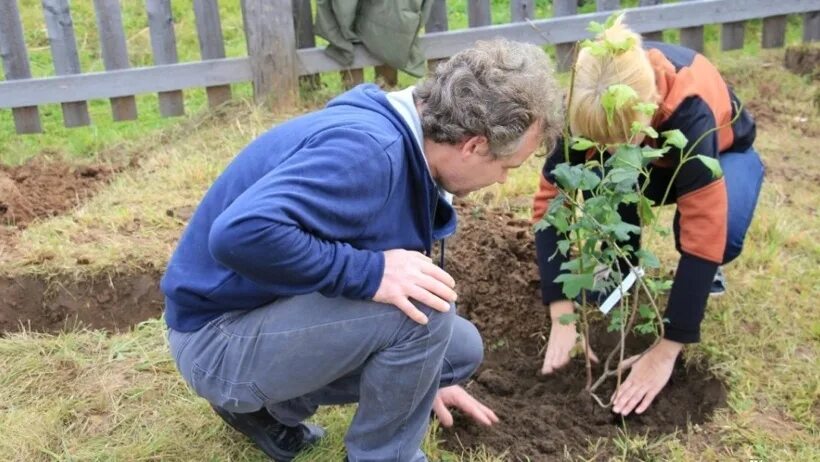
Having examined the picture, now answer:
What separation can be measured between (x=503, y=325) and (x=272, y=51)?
2.78m

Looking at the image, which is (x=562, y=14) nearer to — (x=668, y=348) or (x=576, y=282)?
(x=668, y=348)

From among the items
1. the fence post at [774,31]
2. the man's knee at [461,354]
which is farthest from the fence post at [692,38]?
the man's knee at [461,354]

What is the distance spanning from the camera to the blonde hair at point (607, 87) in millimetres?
2369

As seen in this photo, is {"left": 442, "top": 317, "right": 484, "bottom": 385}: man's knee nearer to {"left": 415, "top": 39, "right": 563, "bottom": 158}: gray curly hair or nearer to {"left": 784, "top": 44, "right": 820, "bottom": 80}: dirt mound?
{"left": 415, "top": 39, "right": 563, "bottom": 158}: gray curly hair

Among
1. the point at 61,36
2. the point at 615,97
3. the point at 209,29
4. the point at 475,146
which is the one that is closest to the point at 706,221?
the point at 615,97

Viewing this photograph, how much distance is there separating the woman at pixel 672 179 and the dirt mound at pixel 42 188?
2481mm

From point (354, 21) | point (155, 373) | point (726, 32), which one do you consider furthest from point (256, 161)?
point (726, 32)

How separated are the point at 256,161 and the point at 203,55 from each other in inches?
142

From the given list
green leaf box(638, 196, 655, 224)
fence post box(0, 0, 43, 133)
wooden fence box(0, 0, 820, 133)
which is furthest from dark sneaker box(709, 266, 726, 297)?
fence post box(0, 0, 43, 133)

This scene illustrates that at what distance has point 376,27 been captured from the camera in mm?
5328

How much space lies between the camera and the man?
1.88 metres

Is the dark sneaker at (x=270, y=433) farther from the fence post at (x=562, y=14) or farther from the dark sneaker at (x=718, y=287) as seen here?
the fence post at (x=562, y=14)

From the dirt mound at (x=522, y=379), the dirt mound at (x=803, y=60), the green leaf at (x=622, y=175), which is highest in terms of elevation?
the green leaf at (x=622, y=175)

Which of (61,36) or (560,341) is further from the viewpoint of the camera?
(61,36)
